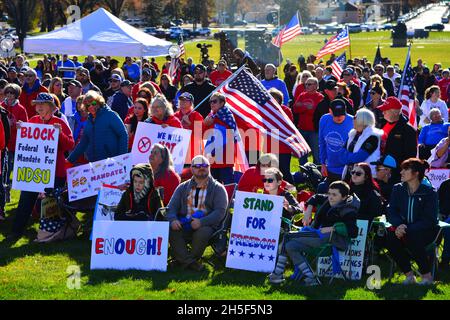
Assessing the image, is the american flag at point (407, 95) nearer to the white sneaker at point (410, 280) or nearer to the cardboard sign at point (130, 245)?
the white sneaker at point (410, 280)

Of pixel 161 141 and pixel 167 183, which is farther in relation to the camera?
pixel 161 141

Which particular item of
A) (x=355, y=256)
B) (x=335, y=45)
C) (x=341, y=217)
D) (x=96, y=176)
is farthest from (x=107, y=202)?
(x=335, y=45)

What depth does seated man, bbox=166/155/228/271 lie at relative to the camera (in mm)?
10250

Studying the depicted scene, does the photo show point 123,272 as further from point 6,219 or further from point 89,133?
point 6,219

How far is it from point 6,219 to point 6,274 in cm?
319

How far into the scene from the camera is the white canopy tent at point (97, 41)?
826 inches

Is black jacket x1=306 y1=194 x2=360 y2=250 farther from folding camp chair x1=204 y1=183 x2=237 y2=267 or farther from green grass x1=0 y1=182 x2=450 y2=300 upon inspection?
folding camp chair x1=204 y1=183 x2=237 y2=267

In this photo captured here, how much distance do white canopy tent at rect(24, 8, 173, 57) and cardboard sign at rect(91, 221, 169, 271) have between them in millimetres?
11394

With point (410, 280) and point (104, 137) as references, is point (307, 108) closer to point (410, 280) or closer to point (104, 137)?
point (104, 137)

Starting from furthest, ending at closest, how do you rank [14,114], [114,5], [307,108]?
[114,5] < [307,108] < [14,114]

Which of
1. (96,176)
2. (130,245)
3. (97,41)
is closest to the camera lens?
(130,245)

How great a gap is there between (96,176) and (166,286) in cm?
274

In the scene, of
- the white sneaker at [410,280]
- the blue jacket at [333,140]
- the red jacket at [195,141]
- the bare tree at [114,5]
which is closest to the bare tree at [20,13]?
the bare tree at [114,5]

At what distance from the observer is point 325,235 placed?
9648 mm
